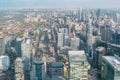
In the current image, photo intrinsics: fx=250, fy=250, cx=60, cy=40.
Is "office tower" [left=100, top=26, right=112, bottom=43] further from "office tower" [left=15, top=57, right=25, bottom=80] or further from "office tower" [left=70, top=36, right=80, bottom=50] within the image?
"office tower" [left=15, top=57, right=25, bottom=80]

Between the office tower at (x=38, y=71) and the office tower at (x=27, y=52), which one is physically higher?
the office tower at (x=27, y=52)

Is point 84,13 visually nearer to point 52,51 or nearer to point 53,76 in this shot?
point 52,51

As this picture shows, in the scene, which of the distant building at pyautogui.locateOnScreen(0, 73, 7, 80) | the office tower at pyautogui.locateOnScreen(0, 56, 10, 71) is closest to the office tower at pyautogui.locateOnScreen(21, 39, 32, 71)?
the office tower at pyautogui.locateOnScreen(0, 56, 10, 71)

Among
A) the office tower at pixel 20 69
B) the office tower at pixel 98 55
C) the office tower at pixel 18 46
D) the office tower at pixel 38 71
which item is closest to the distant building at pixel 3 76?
the office tower at pixel 20 69

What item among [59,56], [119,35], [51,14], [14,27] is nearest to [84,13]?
[51,14]

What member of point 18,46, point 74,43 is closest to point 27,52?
point 18,46

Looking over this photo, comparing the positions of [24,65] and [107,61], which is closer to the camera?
[107,61]

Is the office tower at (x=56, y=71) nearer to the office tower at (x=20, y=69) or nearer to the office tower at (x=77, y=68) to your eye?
the office tower at (x=20, y=69)

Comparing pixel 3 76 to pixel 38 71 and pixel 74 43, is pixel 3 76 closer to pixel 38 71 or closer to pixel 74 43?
pixel 38 71
